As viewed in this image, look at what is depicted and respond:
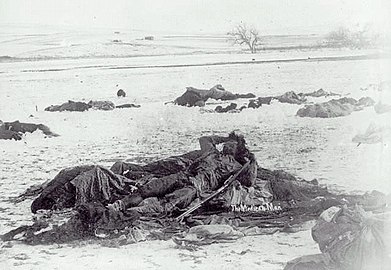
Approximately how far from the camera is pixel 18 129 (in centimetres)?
334

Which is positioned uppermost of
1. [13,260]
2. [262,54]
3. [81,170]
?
[262,54]

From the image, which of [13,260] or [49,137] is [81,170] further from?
[13,260]

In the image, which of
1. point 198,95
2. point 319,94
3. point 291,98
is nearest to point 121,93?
point 198,95

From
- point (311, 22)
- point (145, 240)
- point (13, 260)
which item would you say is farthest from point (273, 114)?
point (13, 260)

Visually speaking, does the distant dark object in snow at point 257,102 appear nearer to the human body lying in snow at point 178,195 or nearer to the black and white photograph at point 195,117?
the black and white photograph at point 195,117

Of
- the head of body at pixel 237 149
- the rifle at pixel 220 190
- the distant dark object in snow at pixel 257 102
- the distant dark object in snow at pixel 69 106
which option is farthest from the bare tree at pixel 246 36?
the distant dark object in snow at pixel 69 106

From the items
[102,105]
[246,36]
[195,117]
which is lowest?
[195,117]

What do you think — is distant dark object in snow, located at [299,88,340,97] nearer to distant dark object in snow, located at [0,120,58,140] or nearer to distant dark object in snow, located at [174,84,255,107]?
distant dark object in snow, located at [174,84,255,107]

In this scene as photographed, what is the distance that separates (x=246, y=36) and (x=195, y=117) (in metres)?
0.57

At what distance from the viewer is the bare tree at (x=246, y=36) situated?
10.9 ft

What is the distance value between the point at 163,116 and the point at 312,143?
902mm

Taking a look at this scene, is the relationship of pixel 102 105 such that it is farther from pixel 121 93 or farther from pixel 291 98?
pixel 291 98

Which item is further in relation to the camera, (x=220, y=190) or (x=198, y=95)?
(x=198, y=95)

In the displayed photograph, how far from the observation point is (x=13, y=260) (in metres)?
3.11
